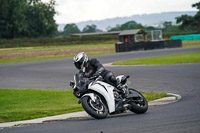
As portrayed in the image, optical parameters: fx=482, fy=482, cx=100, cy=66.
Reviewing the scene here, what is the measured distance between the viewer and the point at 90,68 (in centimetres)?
1102

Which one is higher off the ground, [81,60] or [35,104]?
[81,60]

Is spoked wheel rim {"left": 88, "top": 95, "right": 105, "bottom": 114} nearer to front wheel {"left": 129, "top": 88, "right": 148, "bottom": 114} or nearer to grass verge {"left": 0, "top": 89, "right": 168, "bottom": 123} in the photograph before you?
front wheel {"left": 129, "top": 88, "right": 148, "bottom": 114}

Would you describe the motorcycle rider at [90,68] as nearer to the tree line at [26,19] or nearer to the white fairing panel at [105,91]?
the white fairing panel at [105,91]

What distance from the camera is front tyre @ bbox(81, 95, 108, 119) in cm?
1045

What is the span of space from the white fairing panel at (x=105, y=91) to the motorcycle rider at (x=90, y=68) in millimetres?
246

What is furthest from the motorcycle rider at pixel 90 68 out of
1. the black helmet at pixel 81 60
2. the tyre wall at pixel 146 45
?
the tyre wall at pixel 146 45

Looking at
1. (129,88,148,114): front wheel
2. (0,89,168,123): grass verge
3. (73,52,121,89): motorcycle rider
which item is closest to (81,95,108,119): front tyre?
(73,52,121,89): motorcycle rider

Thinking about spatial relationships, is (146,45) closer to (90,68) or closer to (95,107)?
(90,68)

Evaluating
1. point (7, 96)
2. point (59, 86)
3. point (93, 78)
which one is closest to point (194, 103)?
point (93, 78)

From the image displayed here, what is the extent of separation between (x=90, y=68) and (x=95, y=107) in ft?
3.15

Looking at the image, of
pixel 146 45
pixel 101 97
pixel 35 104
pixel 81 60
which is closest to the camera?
pixel 81 60

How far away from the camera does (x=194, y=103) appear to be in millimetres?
12828

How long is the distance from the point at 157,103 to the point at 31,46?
67.0 metres

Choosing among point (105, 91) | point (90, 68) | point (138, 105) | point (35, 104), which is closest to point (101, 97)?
point (105, 91)
